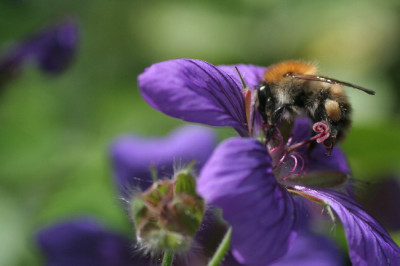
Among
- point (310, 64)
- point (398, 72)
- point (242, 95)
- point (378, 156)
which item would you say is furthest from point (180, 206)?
point (398, 72)

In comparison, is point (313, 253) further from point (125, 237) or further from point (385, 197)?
point (385, 197)

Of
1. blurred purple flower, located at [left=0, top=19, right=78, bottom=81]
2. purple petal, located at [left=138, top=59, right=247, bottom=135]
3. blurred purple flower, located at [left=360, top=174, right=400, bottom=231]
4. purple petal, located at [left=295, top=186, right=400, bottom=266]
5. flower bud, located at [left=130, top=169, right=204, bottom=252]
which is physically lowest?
blurred purple flower, located at [left=360, top=174, right=400, bottom=231]

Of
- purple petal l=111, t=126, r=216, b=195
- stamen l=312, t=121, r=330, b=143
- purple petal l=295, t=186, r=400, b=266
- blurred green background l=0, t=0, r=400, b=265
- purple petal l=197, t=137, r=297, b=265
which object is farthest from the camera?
blurred green background l=0, t=0, r=400, b=265

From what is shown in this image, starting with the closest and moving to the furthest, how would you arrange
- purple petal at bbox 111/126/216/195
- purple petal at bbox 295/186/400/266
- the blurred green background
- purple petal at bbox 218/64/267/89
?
purple petal at bbox 295/186/400/266 → purple petal at bbox 218/64/267/89 → purple petal at bbox 111/126/216/195 → the blurred green background

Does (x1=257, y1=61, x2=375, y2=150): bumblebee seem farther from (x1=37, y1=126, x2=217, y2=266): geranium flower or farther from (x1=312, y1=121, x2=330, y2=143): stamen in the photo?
(x1=37, y1=126, x2=217, y2=266): geranium flower

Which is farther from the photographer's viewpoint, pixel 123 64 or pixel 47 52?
pixel 123 64

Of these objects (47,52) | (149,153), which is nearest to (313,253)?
(149,153)

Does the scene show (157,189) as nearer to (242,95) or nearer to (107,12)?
(242,95)

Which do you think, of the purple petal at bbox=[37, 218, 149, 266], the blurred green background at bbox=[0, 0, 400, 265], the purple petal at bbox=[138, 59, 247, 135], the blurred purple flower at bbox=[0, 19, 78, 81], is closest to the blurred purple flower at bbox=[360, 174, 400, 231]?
the blurred green background at bbox=[0, 0, 400, 265]
